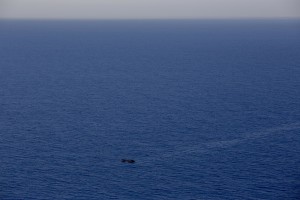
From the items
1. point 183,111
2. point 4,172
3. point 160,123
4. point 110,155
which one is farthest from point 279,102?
point 4,172

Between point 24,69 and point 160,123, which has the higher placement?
point 24,69

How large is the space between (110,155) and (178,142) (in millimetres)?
14419

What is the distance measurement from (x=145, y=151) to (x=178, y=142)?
8101 millimetres

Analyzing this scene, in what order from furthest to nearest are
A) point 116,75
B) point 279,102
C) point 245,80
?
point 116,75 → point 245,80 → point 279,102

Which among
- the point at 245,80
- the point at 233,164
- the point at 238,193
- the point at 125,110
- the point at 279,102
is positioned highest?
the point at 245,80

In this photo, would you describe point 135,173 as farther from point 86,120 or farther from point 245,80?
point 245,80

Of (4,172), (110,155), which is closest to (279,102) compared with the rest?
(110,155)

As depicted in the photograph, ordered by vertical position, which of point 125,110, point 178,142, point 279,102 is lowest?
point 178,142

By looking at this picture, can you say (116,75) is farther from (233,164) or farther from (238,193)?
(238,193)

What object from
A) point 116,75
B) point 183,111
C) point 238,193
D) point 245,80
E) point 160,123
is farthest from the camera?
point 116,75

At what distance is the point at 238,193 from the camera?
266 ft

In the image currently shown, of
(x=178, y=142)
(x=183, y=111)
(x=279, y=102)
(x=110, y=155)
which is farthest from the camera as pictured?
(x=279, y=102)

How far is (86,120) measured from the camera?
393 feet

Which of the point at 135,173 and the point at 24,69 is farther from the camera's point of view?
the point at 24,69
